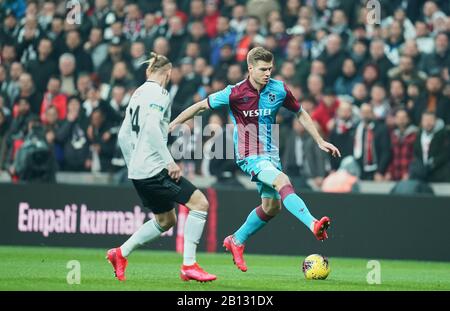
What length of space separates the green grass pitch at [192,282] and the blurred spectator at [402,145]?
190 centimetres

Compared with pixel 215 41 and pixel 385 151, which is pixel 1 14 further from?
pixel 385 151

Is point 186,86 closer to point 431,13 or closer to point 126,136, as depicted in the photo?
point 431,13

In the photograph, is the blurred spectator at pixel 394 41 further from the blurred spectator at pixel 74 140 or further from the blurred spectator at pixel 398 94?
the blurred spectator at pixel 74 140

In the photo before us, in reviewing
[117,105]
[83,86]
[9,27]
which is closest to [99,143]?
[117,105]

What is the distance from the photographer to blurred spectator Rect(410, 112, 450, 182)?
17422mm

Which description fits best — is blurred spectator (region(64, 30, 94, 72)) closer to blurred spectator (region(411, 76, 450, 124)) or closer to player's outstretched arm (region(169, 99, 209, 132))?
blurred spectator (region(411, 76, 450, 124))

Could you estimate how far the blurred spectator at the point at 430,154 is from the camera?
17.4 meters

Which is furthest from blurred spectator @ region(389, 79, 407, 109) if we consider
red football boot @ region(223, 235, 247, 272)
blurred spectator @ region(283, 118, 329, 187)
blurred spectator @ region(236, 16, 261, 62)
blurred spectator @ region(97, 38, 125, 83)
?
red football boot @ region(223, 235, 247, 272)

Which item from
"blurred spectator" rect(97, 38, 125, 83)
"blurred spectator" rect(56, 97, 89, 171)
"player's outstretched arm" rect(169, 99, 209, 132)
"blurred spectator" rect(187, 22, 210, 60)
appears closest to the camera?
"player's outstretched arm" rect(169, 99, 209, 132)

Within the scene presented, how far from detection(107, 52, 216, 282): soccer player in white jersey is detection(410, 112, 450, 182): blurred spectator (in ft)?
22.8

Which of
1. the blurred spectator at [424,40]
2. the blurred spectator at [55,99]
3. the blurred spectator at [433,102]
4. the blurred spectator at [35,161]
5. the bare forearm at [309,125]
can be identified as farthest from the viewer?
the blurred spectator at [55,99]

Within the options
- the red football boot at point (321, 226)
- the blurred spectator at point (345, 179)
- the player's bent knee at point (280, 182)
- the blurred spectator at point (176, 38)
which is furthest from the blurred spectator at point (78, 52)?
the red football boot at point (321, 226)

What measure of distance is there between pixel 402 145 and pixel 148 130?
25.4ft
